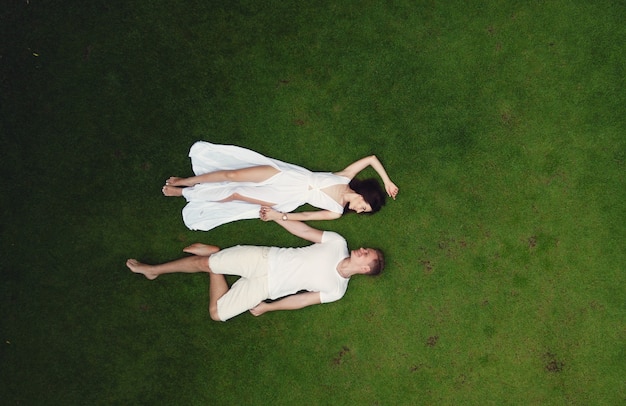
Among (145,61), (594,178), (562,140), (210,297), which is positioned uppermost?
(145,61)

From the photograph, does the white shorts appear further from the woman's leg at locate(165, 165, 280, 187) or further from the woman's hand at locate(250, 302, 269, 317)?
the woman's leg at locate(165, 165, 280, 187)

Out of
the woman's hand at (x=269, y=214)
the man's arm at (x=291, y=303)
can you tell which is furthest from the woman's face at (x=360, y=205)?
the man's arm at (x=291, y=303)

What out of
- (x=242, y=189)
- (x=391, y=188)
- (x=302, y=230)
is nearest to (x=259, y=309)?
(x=302, y=230)

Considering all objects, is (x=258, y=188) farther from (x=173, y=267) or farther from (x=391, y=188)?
(x=391, y=188)

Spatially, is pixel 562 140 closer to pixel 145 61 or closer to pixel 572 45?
pixel 572 45

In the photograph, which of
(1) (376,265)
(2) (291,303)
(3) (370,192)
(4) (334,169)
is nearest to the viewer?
(1) (376,265)

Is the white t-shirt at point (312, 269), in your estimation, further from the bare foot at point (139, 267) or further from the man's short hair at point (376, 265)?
the bare foot at point (139, 267)

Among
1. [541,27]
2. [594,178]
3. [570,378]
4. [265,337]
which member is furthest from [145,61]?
[570,378]
